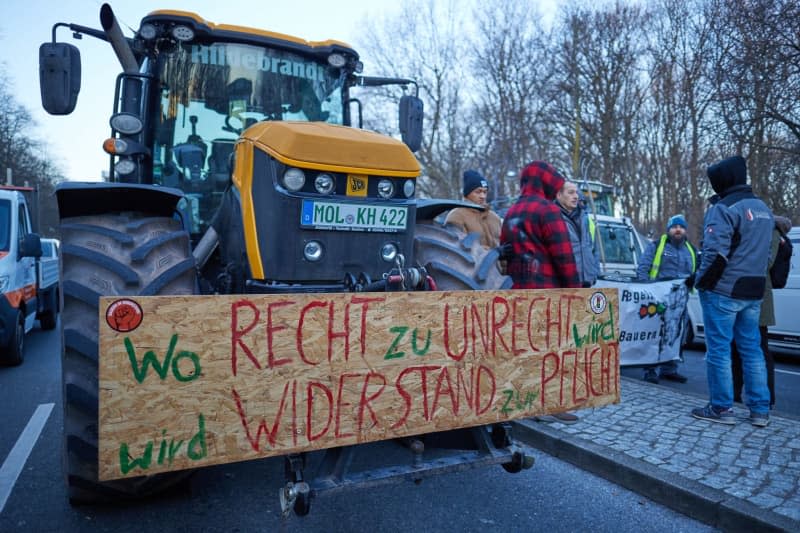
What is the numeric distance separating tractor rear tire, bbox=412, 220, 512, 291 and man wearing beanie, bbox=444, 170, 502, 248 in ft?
4.58

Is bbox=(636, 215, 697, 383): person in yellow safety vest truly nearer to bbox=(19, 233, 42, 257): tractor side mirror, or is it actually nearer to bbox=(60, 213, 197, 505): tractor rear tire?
bbox=(60, 213, 197, 505): tractor rear tire

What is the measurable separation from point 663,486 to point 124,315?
3195 millimetres

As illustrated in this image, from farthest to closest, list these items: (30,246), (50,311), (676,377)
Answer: (50,311)
(30,246)
(676,377)

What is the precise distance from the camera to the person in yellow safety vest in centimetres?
746

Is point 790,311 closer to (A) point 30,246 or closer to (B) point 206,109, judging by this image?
(B) point 206,109

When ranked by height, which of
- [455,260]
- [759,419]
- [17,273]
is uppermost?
[455,260]

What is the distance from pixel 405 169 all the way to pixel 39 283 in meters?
8.37

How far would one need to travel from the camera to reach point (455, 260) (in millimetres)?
3922

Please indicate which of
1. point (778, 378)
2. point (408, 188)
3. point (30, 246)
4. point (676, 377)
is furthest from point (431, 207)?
point (30, 246)

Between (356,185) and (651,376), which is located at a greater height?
(356,185)

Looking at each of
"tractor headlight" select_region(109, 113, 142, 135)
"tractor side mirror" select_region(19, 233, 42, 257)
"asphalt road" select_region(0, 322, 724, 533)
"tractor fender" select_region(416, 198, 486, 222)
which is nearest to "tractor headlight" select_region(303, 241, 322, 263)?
"tractor fender" select_region(416, 198, 486, 222)

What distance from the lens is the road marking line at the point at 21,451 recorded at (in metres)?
3.81

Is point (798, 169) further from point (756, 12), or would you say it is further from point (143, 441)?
point (143, 441)

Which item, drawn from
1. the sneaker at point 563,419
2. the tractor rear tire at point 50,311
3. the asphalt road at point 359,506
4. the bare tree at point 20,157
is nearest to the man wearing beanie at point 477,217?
the sneaker at point 563,419
